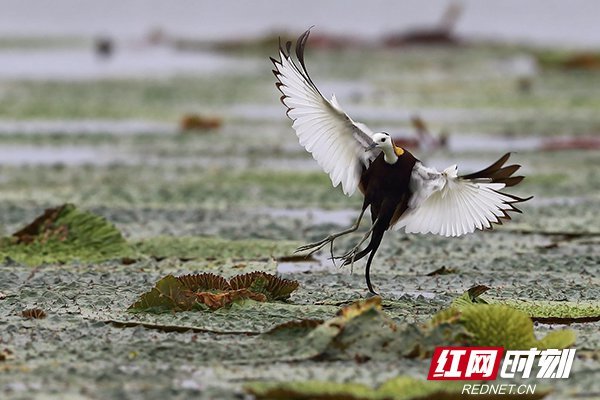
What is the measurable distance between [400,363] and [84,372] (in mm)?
1419

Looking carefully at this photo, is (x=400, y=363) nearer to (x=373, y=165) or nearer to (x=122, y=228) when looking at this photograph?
(x=373, y=165)

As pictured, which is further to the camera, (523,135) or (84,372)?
(523,135)

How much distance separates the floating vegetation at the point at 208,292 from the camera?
7605 mm

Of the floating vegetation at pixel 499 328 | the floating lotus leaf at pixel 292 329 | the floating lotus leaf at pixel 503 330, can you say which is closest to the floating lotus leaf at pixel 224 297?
the floating lotus leaf at pixel 292 329

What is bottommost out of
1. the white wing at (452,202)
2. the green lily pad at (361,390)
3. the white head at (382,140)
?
the green lily pad at (361,390)

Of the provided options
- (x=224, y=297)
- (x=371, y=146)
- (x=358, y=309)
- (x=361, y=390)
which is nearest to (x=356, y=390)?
(x=361, y=390)

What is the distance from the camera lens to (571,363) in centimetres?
649

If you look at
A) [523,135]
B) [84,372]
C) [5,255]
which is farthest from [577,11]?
[84,372]

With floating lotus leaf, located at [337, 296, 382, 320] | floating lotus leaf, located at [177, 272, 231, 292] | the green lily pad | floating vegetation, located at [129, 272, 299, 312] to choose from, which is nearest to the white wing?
floating vegetation, located at [129, 272, 299, 312]

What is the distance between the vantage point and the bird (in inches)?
305

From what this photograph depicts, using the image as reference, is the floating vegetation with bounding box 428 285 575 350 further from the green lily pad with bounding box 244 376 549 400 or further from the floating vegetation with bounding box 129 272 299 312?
the floating vegetation with bounding box 129 272 299 312

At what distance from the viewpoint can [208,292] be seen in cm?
780

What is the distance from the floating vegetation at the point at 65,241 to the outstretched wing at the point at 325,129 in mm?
2214

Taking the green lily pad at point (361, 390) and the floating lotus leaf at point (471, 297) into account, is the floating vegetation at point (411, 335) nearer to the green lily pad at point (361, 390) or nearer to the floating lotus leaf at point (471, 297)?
the green lily pad at point (361, 390)
